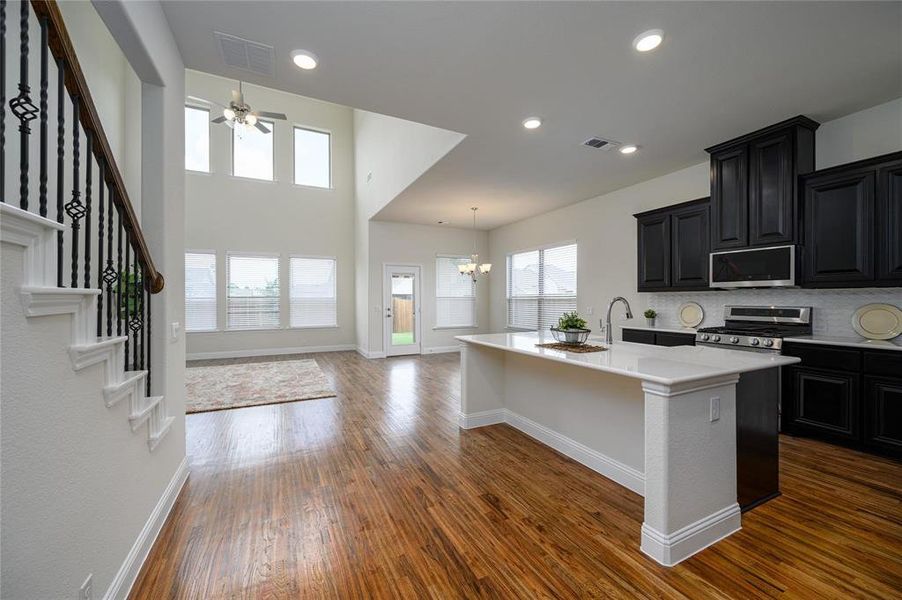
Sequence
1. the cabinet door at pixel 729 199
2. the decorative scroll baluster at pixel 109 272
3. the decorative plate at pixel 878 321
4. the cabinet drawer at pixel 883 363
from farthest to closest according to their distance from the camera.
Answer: the cabinet door at pixel 729 199, the decorative plate at pixel 878 321, the cabinet drawer at pixel 883 363, the decorative scroll baluster at pixel 109 272

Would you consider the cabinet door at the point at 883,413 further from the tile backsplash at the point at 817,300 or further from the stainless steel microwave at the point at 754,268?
the stainless steel microwave at the point at 754,268

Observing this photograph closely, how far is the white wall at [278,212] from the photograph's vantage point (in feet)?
25.9

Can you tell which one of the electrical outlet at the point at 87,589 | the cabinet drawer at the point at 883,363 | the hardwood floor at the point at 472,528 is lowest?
the hardwood floor at the point at 472,528

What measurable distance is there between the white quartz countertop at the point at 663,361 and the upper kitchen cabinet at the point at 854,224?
154 centimetres

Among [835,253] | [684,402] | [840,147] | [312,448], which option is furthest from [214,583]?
[840,147]

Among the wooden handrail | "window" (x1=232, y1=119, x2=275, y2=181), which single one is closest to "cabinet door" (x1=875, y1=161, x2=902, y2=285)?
the wooden handrail

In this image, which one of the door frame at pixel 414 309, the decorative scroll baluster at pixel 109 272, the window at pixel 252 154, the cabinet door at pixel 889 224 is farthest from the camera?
the window at pixel 252 154

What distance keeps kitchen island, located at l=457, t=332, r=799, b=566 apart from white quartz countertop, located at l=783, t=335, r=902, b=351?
1.28m

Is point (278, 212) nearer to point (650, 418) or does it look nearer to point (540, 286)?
point (540, 286)

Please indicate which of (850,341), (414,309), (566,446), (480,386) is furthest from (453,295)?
(850,341)

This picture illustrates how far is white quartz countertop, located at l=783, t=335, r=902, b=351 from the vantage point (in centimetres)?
293

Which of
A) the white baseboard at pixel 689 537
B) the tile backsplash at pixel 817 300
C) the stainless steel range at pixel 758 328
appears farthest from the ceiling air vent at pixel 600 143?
the white baseboard at pixel 689 537

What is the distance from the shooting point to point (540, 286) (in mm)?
7438

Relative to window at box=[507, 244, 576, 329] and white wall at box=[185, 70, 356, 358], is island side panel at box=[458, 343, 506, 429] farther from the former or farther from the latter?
white wall at box=[185, 70, 356, 358]
